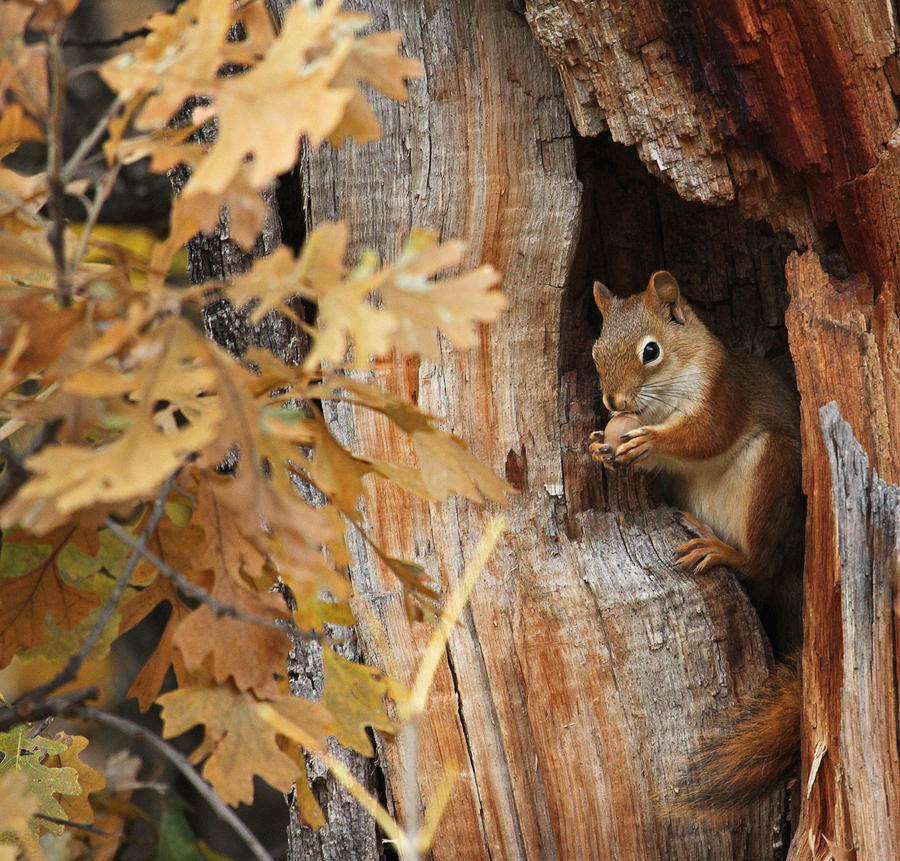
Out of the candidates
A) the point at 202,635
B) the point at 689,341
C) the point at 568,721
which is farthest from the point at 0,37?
the point at 689,341

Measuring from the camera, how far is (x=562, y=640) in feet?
5.64

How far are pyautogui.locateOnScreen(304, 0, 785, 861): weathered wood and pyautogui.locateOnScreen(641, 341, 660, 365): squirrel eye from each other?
0.30 meters

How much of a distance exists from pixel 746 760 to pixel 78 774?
1.08 metres

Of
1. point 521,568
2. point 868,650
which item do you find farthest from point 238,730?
point 868,650

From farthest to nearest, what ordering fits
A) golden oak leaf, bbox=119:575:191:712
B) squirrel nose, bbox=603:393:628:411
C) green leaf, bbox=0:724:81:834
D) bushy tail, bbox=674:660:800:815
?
squirrel nose, bbox=603:393:628:411, bushy tail, bbox=674:660:800:815, green leaf, bbox=0:724:81:834, golden oak leaf, bbox=119:575:191:712

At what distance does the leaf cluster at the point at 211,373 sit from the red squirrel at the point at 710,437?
949 millimetres

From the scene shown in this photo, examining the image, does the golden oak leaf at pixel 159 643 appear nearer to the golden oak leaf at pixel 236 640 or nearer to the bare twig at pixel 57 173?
the golden oak leaf at pixel 236 640

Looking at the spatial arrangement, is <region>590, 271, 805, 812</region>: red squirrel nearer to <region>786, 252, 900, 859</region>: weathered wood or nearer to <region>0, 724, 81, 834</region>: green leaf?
<region>786, 252, 900, 859</region>: weathered wood

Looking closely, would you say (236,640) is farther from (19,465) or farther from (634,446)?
(634,446)

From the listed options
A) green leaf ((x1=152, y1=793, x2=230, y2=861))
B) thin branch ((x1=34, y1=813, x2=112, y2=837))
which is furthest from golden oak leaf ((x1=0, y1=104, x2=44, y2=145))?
green leaf ((x1=152, y1=793, x2=230, y2=861))

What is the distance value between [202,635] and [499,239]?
1032 mm

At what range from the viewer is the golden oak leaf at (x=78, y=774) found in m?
1.34

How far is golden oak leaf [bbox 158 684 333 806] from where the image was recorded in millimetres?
964

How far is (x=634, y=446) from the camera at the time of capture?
6.19 ft
